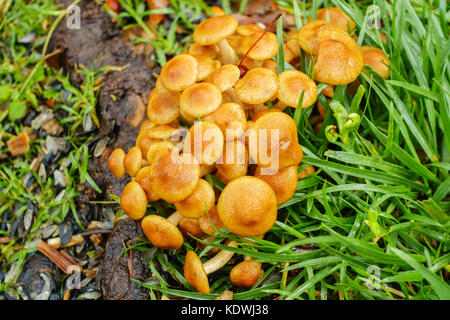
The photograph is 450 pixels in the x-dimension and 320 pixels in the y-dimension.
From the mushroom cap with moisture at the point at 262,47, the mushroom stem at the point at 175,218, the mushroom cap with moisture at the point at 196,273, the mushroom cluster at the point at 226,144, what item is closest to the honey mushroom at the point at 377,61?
the mushroom cluster at the point at 226,144

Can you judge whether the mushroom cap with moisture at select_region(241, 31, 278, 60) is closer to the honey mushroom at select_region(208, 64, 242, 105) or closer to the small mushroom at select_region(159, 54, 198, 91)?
the honey mushroom at select_region(208, 64, 242, 105)

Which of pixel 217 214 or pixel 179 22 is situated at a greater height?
pixel 179 22

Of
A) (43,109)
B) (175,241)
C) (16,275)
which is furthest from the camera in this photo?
(43,109)

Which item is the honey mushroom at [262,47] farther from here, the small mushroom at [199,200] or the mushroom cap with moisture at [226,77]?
the small mushroom at [199,200]

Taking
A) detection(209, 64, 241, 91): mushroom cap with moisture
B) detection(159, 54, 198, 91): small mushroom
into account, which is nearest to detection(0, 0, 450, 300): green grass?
detection(209, 64, 241, 91): mushroom cap with moisture

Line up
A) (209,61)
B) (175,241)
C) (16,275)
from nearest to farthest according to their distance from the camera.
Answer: (175,241)
(209,61)
(16,275)
